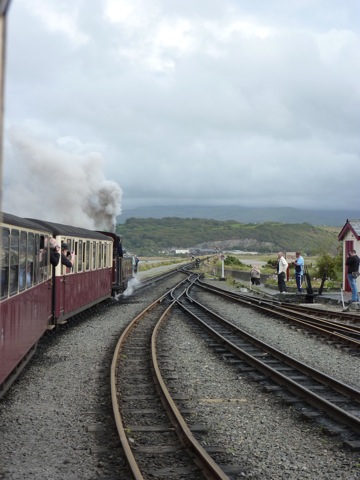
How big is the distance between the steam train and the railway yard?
25.1 inches

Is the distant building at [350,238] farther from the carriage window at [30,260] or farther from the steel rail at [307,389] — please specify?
the carriage window at [30,260]

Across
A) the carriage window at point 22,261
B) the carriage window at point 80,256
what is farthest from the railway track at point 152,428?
the carriage window at point 80,256

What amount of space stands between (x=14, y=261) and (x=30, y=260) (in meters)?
1.60

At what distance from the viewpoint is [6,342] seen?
8016 millimetres

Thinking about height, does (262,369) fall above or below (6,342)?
below

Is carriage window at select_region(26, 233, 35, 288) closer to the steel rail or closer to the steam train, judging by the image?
the steam train

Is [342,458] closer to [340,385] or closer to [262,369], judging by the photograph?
[340,385]

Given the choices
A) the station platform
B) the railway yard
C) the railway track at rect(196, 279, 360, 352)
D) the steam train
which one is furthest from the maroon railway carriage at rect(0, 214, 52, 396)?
the station platform

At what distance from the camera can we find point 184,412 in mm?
7898

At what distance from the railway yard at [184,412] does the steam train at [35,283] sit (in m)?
0.64

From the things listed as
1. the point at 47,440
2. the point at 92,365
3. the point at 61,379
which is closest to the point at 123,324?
the point at 92,365

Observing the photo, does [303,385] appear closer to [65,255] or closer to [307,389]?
[307,389]

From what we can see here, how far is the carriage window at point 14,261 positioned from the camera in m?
8.15

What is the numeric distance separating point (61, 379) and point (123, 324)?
7.96 meters
